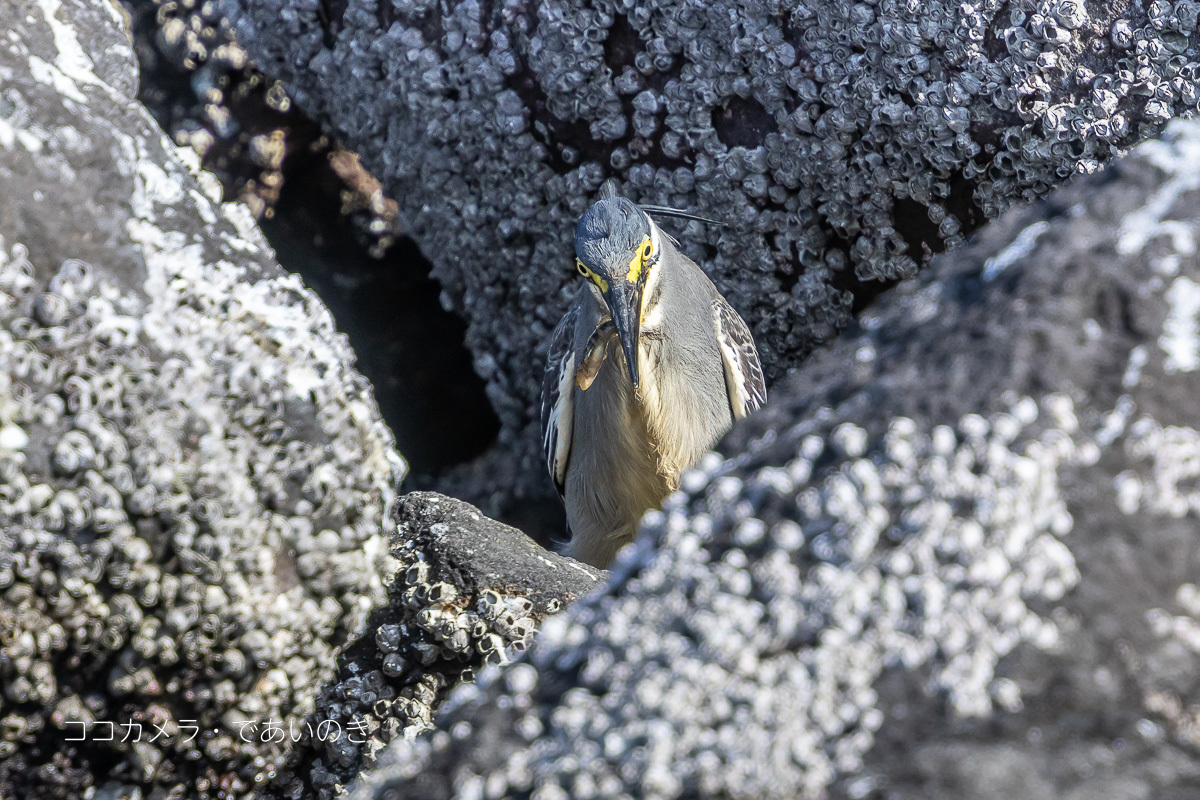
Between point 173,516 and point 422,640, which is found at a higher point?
point 173,516

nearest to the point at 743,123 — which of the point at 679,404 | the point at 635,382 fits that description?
the point at 635,382

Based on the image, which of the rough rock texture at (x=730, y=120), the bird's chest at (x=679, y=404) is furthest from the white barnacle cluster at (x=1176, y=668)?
the bird's chest at (x=679, y=404)

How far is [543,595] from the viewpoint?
1.78 meters

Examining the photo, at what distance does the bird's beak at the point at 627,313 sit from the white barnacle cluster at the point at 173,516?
1.15m

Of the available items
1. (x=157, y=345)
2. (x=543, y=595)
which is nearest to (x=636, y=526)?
(x=543, y=595)

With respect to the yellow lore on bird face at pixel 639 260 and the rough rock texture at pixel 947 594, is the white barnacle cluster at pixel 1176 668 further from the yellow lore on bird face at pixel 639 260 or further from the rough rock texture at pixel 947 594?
the yellow lore on bird face at pixel 639 260

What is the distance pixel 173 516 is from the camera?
125cm

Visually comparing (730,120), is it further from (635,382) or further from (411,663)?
(411,663)

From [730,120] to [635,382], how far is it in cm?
70

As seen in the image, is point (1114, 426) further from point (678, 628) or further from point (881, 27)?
point (881, 27)

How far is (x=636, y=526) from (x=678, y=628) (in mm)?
2167

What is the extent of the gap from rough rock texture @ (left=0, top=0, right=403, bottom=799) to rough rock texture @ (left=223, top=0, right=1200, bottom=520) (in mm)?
1349

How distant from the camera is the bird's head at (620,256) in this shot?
2439mm

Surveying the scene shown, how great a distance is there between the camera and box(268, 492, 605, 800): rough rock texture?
1.62 meters
